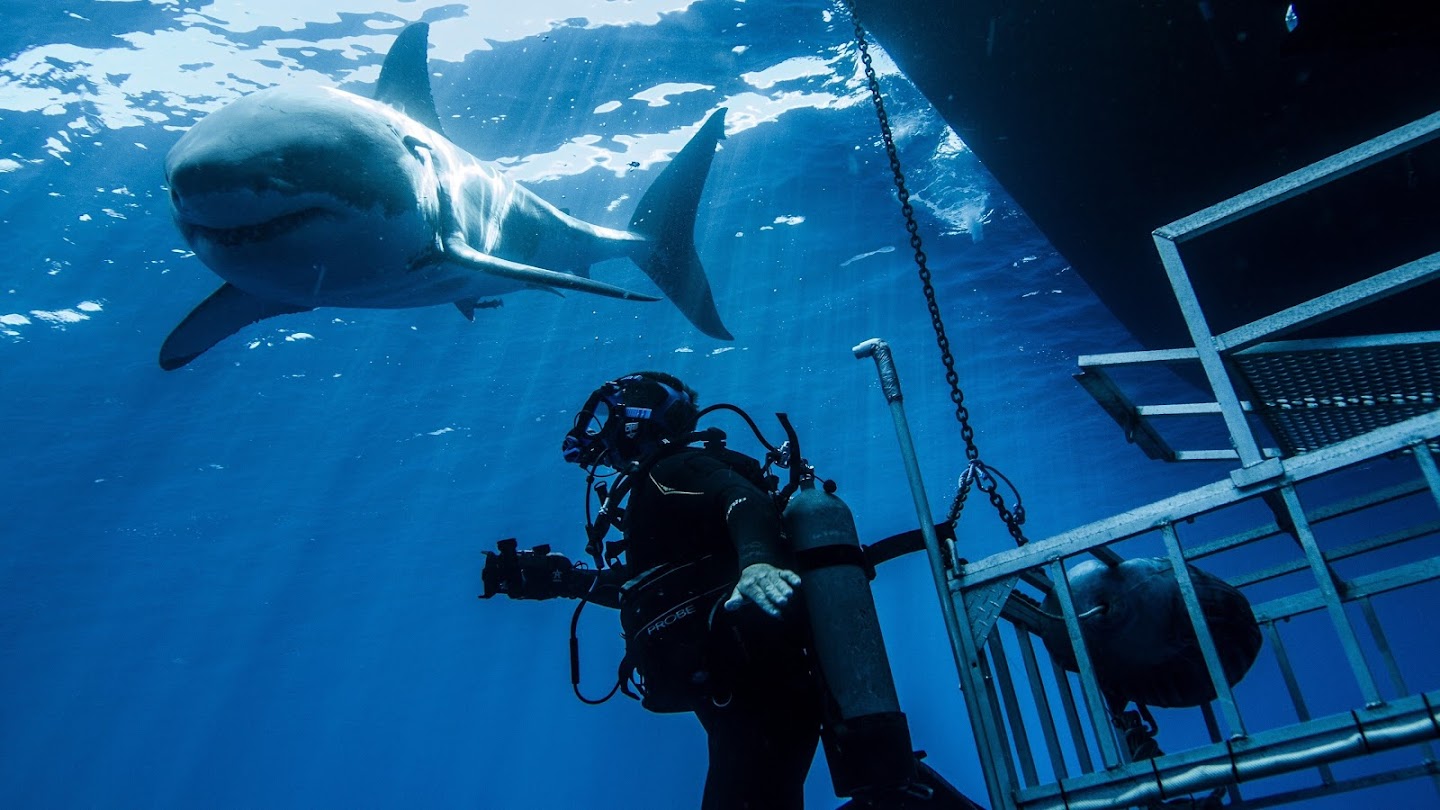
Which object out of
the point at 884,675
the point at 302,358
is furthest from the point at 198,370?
the point at 884,675

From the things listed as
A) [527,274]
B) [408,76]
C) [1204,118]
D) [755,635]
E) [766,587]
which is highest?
[408,76]

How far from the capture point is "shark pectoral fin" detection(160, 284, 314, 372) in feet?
21.5

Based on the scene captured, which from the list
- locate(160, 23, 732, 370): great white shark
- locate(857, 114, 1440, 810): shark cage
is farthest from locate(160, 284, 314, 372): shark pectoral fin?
locate(857, 114, 1440, 810): shark cage

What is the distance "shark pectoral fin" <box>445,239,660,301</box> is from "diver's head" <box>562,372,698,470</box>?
1374mm

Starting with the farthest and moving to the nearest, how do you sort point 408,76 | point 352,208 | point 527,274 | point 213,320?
point 408,76
point 213,320
point 527,274
point 352,208

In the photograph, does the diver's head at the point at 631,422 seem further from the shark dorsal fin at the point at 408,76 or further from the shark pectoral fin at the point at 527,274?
the shark dorsal fin at the point at 408,76

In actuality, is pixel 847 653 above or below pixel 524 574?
below

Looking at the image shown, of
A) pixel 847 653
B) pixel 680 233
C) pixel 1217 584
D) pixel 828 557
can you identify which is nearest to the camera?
pixel 847 653

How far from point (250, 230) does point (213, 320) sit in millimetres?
2759

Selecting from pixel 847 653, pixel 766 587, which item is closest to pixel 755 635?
pixel 766 587

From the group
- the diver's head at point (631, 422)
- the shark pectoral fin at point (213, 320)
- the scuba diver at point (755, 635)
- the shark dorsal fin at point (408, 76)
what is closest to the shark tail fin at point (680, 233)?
the shark dorsal fin at point (408, 76)

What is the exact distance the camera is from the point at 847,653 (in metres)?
2.88

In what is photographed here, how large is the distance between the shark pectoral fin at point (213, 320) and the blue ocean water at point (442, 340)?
6.63 meters

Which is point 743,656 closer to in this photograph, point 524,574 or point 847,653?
point 847,653
